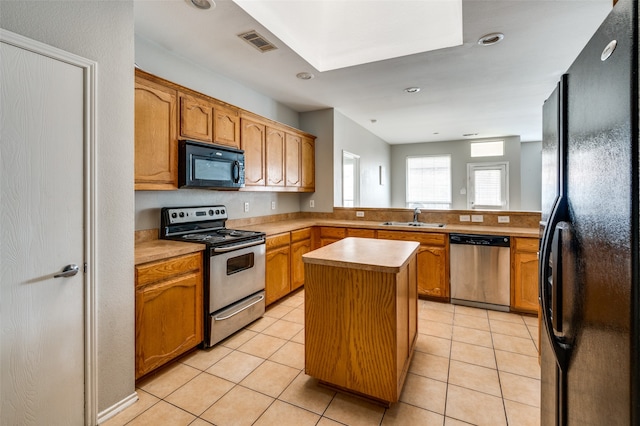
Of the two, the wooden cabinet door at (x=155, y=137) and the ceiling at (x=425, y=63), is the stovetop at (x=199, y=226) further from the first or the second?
the ceiling at (x=425, y=63)

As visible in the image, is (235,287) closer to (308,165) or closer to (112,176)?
(112,176)

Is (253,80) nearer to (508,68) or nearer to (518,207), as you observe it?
(508,68)

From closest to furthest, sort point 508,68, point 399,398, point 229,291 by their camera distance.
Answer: point 399,398 → point 229,291 → point 508,68

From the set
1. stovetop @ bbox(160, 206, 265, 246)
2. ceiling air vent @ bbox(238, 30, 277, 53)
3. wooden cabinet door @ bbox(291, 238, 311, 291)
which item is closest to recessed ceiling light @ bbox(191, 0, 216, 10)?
ceiling air vent @ bbox(238, 30, 277, 53)

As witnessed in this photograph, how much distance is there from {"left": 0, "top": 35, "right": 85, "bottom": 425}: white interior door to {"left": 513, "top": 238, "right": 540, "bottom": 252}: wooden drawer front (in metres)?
3.65

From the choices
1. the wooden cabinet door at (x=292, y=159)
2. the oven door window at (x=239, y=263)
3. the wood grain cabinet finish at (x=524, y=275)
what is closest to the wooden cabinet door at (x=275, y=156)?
the wooden cabinet door at (x=292, y=159)

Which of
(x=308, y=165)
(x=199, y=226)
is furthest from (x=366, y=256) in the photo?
(x=308, y=165)

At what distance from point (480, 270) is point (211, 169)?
300 cm

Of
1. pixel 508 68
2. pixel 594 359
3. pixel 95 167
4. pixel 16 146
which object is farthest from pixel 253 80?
pixel 594 359

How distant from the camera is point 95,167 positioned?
163cm

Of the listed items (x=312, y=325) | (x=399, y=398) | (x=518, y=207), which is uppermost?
(x=518, y=207)

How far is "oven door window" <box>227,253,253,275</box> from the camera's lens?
2611 mm

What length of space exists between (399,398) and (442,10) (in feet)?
10.1

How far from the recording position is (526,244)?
3.13 metres
